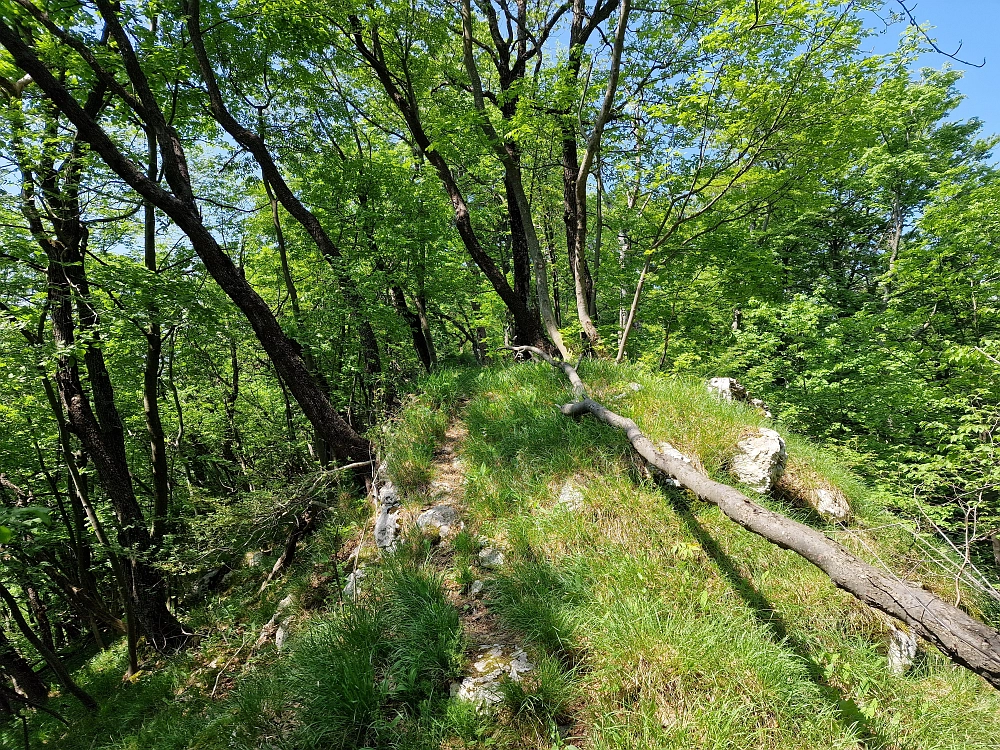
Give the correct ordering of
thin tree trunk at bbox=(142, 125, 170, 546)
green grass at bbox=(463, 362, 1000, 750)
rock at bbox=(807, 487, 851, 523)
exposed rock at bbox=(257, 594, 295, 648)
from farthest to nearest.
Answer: thin tree trunk at bbox=(142, 125, 170, 546)
exposed rock at bbox=(257, 594, 295, 648)
rock at bbox=(807, 487, 851, 523)
green grass at bbox=(463, 362, 1000, 750)

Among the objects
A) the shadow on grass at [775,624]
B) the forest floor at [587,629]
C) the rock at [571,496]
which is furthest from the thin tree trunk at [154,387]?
the shadow on grass at [775,624]

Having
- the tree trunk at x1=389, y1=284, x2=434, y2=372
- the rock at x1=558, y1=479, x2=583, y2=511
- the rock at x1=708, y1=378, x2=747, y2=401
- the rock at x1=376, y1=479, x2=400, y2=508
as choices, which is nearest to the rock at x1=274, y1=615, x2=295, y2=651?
the rock at x1=376, y1=479, x2=400, y2=508

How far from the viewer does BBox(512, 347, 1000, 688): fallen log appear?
1.39 m

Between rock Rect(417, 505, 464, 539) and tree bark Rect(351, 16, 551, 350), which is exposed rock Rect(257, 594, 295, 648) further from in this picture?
tree bark Rect(351, 16, 551, 350)

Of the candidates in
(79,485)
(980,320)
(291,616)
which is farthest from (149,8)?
(980,320)

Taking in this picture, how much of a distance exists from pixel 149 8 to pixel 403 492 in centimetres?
795

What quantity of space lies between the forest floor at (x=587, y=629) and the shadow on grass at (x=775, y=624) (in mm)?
15

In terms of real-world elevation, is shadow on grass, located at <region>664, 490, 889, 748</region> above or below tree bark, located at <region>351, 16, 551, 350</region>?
below

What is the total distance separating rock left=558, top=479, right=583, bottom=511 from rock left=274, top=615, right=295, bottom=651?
3.18 m

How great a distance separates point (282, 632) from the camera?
4266 millimetres

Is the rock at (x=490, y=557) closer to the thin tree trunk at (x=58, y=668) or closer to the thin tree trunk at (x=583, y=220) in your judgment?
the thin tree trunk at (x=583, y=220)

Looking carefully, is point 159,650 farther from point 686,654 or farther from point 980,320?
point 980,320

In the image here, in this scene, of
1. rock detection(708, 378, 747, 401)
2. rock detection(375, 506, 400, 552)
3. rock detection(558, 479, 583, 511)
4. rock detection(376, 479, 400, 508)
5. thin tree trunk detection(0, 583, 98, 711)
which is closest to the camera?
rock detection(558, 479, 583, 511)

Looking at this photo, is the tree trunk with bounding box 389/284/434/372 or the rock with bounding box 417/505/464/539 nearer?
the rock with bounding box 417/505/464/539
